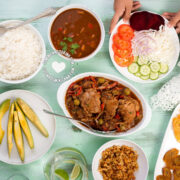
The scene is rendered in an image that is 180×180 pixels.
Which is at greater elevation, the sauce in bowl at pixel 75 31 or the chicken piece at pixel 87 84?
the sauce in bowl at pixel 75 31

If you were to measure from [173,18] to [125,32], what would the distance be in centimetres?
53

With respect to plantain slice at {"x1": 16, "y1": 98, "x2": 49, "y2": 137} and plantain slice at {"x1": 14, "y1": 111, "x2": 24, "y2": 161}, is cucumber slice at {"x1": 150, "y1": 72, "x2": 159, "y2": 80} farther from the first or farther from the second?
plantain slice at {"x1": 14, "y1": 111, "x2": 24, "y2": 161}

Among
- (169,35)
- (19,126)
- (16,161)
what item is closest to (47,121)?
(19,126)

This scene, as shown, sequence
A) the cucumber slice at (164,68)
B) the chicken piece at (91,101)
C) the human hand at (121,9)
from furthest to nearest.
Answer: the cucumber slice at (164,68) < the human hand at (121,9) < the chicken piece at (91,101)

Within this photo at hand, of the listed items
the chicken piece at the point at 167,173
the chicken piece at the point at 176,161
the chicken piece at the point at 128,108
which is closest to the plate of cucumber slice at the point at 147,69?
the chicken piece at the point at 128,108

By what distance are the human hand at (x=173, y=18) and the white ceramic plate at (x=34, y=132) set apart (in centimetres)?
160

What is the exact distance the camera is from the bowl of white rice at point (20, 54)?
237 cm

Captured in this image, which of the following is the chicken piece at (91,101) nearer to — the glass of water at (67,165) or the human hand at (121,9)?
the glass of water at (67,165)

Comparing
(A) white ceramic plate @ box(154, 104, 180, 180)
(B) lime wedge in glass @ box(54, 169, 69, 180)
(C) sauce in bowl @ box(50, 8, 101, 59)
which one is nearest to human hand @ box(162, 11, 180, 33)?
(C) sauce in bowl @ box(50, 8, 101, 59)

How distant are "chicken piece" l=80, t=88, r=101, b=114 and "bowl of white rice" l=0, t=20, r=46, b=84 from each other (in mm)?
560

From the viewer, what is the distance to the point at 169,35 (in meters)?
2.53

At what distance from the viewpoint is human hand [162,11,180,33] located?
2.46 meters

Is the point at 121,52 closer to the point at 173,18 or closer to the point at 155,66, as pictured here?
the point at 155,66

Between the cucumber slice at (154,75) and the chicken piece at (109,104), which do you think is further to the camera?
the cucumber slice at (154,75)
